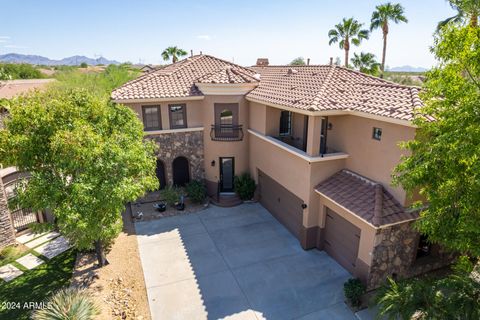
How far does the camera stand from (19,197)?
10641 millimetres

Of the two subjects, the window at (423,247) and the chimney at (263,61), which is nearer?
the window at (423,247)

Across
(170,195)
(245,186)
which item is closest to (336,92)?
(245,186)

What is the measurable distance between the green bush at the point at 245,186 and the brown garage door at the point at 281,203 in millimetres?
643

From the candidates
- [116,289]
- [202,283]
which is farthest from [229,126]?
[116,289]

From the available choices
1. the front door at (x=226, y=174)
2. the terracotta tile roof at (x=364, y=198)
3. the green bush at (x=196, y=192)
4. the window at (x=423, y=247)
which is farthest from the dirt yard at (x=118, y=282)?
the window at (x=423, y=247)

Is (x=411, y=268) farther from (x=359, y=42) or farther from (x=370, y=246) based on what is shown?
(x=359, y=42)

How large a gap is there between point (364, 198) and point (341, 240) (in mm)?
2775

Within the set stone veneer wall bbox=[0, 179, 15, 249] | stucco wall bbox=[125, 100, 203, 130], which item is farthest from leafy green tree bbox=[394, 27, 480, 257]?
stone veneer wall bbox=[0, 179, 15, 249]

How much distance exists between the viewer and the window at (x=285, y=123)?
62.1 ft

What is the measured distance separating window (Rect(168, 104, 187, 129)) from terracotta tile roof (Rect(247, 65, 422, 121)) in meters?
4.65

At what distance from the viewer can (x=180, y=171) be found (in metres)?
22.1

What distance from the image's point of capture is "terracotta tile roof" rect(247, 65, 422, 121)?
1228 cm

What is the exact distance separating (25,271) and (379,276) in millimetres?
16116

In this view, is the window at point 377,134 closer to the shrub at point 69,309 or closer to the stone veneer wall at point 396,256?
the stone veneer wall at point 396,256
